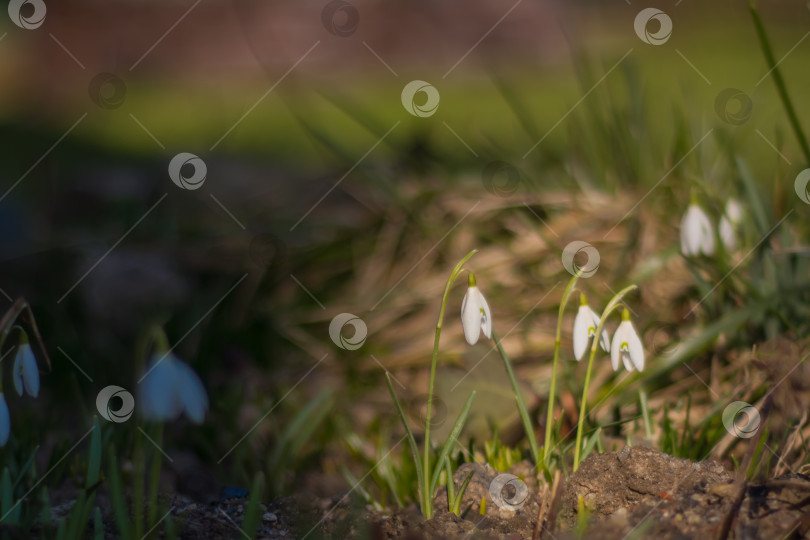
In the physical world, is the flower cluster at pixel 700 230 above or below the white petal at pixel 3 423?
below

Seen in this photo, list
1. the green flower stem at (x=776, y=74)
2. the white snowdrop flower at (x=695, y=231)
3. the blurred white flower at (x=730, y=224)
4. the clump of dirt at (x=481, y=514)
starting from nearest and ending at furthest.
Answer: the clump of dirt at (x=481, y=514) → the green flower stem at (x=776, y=74) → the white snowdrop flower at (x=695, y=231) → the blurred white flower at (x=730, y=224)

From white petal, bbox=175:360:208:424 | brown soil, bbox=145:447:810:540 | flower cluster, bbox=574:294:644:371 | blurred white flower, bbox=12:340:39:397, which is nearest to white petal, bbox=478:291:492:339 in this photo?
flower cluster, bbox=574:294:644:371

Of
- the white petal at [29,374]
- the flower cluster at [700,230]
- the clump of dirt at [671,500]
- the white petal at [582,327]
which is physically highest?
the white petal at [29,374]

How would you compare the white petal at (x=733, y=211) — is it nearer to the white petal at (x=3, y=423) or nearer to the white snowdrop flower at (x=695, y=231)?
the white snowdrop flower at (x=695, y=231)

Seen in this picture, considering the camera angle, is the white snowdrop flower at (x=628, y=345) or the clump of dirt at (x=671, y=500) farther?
the white snowdrop flower at (x=628, y=345)

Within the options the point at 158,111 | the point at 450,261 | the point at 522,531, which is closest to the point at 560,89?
the point at 158,111

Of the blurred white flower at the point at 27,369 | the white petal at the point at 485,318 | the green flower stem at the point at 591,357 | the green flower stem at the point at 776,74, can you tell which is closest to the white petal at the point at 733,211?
the green flower stem at the point at 776,74

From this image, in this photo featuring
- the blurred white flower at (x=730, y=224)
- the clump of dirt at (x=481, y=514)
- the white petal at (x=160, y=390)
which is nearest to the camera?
the clump of dirt at (x=481, y=514)
